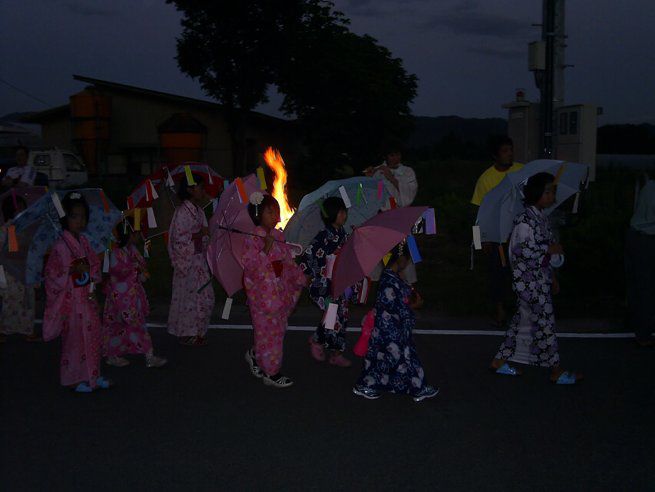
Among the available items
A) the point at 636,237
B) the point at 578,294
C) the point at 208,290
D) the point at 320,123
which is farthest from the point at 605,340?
the point at 320,123

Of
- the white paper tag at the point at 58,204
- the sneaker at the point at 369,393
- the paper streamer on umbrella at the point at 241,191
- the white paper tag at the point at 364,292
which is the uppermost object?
the paper streamer on umbrella at the point at 241,191

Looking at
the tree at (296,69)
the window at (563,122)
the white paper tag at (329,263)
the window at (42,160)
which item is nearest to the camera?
the white paper tag at (329,263)

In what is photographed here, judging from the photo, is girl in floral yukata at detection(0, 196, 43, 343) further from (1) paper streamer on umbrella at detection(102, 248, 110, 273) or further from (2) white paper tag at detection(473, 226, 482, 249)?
(2) white paper tag at detection(473, 226, 482, 249)

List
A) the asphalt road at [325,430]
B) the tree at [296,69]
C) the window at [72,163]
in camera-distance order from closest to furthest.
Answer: the asphalt road at [325,430] → the window at [72,163] → the tree at [296,69]

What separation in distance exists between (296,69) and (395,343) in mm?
29067

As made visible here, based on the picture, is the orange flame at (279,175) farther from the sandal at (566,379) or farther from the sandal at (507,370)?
the sandal at (566,379)

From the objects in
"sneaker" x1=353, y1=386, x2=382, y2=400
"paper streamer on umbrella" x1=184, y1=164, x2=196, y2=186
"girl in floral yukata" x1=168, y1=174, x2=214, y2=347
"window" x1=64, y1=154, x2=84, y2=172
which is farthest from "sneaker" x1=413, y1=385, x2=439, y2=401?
"window" x1=64, y1=154, x2=84, y2=172

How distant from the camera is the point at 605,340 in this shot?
24.2ft

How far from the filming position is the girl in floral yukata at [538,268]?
589 centimetres

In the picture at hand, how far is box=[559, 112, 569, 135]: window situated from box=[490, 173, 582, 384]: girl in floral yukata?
13.5 feet

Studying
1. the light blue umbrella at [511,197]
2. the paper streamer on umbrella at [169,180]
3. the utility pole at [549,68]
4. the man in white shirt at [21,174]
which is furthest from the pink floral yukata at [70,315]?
the utility pole at [549,68]

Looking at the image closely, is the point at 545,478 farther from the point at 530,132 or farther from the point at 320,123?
the point at 320,123

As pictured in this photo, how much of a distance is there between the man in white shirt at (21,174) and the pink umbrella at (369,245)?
6833 millimetres

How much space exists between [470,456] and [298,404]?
154 centimetres
